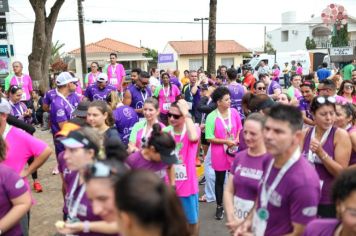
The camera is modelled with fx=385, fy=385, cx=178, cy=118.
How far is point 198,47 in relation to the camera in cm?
5672

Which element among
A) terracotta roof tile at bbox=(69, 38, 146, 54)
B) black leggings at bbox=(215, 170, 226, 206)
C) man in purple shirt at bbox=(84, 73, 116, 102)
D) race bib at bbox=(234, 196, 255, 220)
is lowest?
black leggings at bbox=(215, 170, 226, 206)

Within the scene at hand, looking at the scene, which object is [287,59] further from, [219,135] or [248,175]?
[248,175]

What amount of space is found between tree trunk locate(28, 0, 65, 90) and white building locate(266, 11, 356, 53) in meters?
43.8

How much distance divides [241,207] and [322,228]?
3.93ft

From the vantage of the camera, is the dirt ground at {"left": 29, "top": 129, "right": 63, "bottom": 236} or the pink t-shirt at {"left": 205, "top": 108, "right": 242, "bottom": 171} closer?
the pink t-shirt at {"left": 205, "top": 108, "right": 242, "bottom": 171}

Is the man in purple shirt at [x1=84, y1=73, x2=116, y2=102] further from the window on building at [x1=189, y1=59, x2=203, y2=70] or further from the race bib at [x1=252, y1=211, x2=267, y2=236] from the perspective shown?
the window on building at [x1=189, y1=59, x2=203, y2=70]

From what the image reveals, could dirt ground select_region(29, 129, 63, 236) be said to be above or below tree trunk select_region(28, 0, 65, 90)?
below

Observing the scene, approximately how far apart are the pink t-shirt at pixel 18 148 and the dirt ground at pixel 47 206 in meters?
2.29

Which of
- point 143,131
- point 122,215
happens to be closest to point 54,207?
point 143,131

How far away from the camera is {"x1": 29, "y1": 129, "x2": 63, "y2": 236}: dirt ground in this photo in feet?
18.8

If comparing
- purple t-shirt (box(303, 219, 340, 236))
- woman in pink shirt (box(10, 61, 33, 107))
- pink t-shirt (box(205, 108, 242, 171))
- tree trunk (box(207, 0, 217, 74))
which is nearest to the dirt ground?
pink t-shirt (box(205, 108, 242, 171))

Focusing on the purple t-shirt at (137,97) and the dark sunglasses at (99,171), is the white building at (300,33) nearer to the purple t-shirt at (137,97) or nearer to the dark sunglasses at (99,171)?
the purple t-shirt at (137,97)

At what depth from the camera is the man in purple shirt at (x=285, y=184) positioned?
8.36 feet

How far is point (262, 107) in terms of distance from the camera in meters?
4.91
